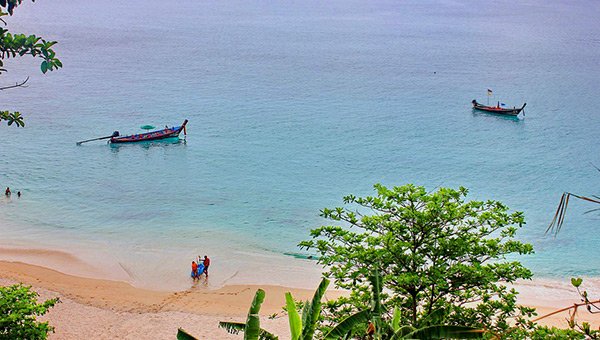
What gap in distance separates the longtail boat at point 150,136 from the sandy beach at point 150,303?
72.9 feet

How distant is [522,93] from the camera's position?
6969 cm

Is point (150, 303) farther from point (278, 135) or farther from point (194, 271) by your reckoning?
point (278, 135)

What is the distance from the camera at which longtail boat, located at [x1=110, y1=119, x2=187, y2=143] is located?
53375mm

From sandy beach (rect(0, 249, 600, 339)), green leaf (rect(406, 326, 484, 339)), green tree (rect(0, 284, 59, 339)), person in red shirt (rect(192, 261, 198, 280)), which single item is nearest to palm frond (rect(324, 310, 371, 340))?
green leaf (rect(406, 326, 484, 339))

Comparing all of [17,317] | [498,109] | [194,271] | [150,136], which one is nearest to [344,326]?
[17,317]

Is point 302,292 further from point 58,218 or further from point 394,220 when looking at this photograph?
point 58,218

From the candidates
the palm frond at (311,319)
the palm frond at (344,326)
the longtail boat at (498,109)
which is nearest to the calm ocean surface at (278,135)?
the longtail boat at (498,109)

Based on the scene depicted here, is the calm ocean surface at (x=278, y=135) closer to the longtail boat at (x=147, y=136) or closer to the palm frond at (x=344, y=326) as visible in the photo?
the longtail boat at (x=147, y=136)

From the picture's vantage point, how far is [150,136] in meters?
53.8

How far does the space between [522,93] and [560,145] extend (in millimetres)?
18211

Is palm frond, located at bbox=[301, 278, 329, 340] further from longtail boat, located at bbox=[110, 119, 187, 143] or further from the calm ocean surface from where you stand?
longtail boat, located at bbox=[110, 119, 187, 143]

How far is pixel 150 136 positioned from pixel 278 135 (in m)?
10.6

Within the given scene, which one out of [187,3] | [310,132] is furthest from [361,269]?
[187,3]

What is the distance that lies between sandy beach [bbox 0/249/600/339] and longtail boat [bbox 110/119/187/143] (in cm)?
2222
